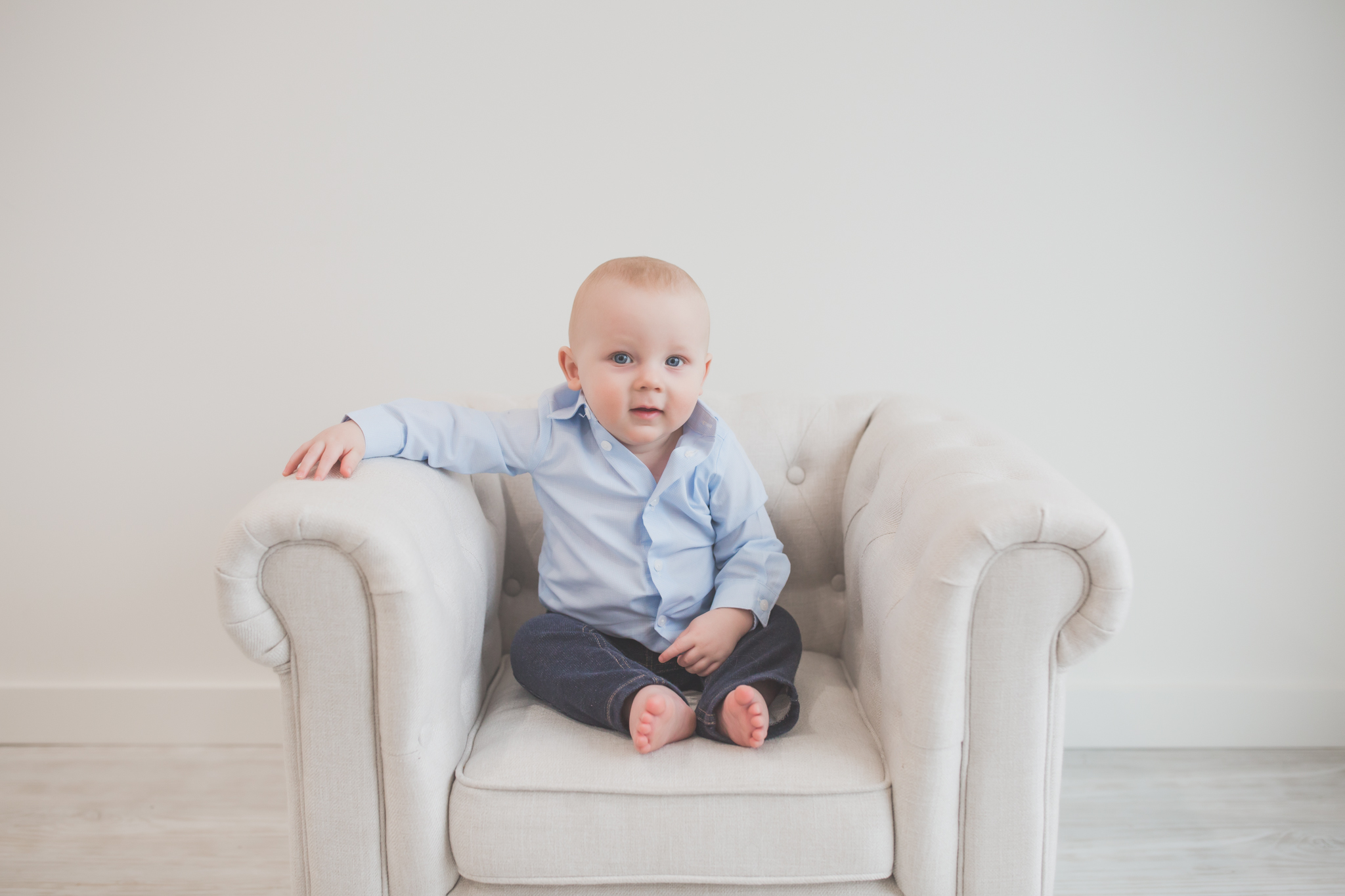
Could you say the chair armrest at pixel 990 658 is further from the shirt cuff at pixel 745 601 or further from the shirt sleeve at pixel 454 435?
the shirt sleeve at pixel 454 435

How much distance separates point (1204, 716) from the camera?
1.82 m

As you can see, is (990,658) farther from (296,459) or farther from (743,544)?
(296,459)

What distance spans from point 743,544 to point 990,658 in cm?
44

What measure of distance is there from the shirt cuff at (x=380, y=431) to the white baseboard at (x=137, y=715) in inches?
40.8

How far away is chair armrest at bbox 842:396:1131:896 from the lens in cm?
87

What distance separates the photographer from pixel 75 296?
1678mm

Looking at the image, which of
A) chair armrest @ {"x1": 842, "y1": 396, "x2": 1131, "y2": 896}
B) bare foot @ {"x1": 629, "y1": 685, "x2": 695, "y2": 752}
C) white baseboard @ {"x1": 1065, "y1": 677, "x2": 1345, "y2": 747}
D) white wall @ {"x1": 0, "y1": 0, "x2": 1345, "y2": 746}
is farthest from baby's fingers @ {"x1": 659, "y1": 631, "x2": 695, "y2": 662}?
white baseboard @ {"x1": 1065, "y1": 677, "x2": 1345, "y2": 747}

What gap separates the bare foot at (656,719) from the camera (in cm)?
96

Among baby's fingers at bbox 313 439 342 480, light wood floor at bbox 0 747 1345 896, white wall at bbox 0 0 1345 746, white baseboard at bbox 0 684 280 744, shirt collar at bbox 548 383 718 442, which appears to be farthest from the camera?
white baseboard at bbox 0 684 280 744

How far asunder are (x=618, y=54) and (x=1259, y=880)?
1937 millimetres

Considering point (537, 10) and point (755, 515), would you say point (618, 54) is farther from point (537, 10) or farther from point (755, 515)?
point (755, 515)

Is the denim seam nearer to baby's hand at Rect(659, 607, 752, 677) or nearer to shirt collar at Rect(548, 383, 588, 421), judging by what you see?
baby's hand at Rect(659, 607, 752, 677)

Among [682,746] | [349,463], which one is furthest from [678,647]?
[349,463]

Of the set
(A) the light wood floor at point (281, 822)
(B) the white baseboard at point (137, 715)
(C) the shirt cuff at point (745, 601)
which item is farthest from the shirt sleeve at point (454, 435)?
(B) the white baseboard at point (137, 715)
